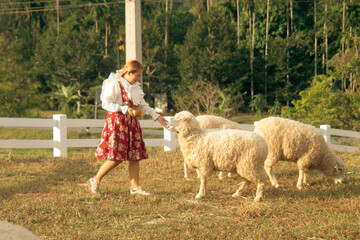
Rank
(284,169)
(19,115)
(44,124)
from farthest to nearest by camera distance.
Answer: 1. (19,115)
2. (44,124)
3. (284,169)

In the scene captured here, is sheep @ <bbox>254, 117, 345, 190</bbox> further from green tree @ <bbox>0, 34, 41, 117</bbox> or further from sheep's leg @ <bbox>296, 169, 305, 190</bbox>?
green tree @ <bbox>0, 34, 41, 117</bbox>

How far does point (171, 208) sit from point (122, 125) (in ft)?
4.27

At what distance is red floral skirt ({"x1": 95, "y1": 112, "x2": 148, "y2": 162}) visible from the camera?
569cm

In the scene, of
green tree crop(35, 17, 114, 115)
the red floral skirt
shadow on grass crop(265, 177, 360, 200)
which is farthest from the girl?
green tree crop(35, 17, 114, 115)

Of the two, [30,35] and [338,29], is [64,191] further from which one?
[30,35]

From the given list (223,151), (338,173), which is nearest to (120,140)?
(223,151)

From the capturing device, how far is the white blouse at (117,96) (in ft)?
18.4

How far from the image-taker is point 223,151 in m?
5.71

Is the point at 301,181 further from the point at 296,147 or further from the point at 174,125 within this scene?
the point at 174,125

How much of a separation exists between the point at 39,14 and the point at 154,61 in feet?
56.3

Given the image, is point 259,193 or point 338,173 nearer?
point 259,193

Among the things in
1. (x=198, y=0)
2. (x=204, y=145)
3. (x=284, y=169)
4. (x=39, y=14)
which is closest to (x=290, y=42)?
(x=198, y=0)

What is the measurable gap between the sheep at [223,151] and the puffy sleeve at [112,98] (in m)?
0.78

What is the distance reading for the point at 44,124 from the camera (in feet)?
30.3
